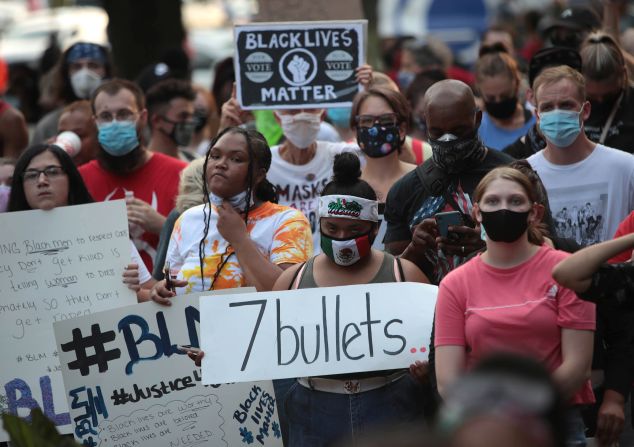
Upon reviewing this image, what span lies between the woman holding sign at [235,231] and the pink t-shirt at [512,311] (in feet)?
4.08

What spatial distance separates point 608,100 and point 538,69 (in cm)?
89

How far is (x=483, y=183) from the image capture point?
16.2 feet

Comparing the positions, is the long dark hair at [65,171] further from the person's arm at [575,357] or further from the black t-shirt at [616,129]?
the person's arm at [575,357]

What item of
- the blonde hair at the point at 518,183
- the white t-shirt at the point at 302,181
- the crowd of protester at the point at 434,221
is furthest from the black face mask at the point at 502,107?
the blonde hair at the point at 518,183

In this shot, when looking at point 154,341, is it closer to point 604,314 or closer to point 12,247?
point 12,247

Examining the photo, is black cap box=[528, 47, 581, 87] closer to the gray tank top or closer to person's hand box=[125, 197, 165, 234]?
person's hand box=[125, 197, 165, 234]

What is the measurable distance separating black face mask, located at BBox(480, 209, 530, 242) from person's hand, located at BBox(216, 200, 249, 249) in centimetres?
141

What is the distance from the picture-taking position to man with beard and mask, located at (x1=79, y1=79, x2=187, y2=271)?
301 inches

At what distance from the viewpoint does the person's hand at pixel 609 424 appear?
502 cm

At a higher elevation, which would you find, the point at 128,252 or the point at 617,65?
the point at 617,65

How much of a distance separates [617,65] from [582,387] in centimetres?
285

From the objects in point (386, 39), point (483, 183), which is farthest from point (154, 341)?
point (386, 39)

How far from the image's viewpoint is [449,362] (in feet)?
15.6

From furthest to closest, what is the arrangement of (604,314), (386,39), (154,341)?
(386,39) < (154,341) < (604,314)
